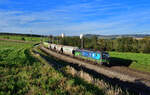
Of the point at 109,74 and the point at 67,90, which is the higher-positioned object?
the point at 67,90

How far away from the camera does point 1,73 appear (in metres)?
14.0

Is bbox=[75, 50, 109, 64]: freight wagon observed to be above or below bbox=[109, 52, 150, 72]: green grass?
above

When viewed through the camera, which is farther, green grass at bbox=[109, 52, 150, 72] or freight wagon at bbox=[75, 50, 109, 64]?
freight wagon at bbox=[75, 50, 109, 64]

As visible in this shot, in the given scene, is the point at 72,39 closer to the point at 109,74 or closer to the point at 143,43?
the point at 143,43

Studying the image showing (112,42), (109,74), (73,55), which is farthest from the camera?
(112,42)

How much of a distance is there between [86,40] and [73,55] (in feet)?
149

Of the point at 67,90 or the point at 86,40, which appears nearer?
the point at 67,90

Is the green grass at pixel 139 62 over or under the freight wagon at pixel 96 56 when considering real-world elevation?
under

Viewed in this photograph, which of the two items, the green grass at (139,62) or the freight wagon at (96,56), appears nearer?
the green grass at (139,62)

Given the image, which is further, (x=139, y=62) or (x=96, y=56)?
(x=139, y=62)

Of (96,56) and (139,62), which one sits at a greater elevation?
(96,56)

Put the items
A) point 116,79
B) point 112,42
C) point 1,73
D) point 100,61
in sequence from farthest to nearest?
point 112,42, point 100,61, point 116,79, point 1,73

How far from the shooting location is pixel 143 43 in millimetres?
58531

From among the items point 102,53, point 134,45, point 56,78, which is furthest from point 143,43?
point 56,78
